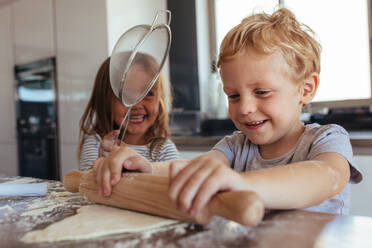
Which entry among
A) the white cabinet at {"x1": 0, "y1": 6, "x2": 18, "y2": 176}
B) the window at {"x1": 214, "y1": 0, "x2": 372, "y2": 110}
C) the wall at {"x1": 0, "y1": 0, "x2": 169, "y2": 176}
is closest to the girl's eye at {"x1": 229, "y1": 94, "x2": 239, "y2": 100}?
the window at {"x1": 214, "y1": 0, "x2": 372, "y2": 110}

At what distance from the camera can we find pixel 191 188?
404 mm

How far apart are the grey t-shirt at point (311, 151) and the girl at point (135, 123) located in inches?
14.2

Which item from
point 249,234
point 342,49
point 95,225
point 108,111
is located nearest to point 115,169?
point 95,225

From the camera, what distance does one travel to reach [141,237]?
0.41 metres

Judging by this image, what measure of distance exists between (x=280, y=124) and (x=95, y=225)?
0.45 metres

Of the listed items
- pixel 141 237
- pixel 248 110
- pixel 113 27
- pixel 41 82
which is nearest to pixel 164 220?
Result: pixel 141 237

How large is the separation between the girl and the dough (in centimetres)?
66

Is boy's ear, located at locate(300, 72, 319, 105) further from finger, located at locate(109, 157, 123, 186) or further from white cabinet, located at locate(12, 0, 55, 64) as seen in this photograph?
white cabinet, located at locate(12, 0, 55, 64)

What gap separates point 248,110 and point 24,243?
0.47m

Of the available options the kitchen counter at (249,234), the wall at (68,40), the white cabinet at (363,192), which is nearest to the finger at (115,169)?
the kitchen counter at (249,234)

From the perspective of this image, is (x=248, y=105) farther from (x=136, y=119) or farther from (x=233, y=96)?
(x=136, y=119)

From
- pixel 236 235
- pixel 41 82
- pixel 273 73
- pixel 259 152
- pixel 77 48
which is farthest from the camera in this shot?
pixel 41 82

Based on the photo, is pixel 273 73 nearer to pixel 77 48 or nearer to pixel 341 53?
pixel 341 53

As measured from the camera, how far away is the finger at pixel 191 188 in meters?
0.40
